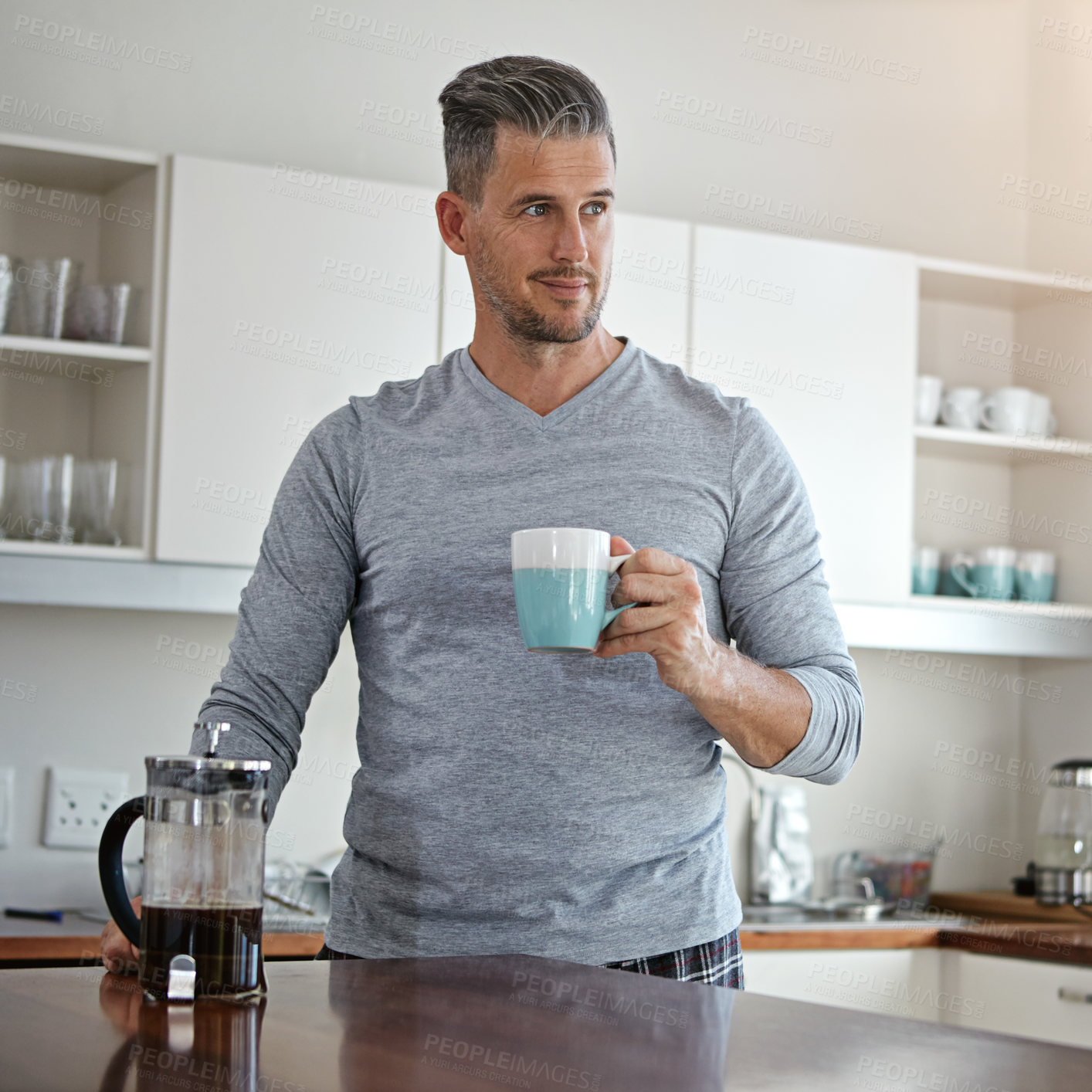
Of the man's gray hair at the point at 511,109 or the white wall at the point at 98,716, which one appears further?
the white wall at the point at 98,716

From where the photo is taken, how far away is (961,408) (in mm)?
2986

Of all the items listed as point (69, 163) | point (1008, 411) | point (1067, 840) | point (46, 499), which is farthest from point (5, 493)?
point (1067, 840)

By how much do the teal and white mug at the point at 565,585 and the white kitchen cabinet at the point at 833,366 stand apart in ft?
5.50

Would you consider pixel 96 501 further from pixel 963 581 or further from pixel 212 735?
pixel 963 581

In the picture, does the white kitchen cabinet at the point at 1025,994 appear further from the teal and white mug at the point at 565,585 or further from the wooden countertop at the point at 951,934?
the teal and white mug at the point at 565,585

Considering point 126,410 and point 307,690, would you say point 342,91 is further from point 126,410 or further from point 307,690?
point 307,690

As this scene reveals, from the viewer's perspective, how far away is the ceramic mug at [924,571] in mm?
2887

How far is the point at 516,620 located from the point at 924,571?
1.83 m

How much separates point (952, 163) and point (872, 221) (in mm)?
274

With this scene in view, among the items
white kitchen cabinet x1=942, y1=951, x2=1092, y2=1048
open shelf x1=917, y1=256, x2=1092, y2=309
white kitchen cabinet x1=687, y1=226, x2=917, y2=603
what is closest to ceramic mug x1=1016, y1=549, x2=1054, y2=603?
white kitchen cabinet x1=687, y1=226, x2=917, y2=603

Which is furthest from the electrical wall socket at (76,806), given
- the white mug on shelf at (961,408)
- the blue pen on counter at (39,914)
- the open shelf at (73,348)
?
the white mug on shelf at (961,408)

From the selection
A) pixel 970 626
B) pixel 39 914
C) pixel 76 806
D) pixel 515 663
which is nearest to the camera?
pixel 515 663

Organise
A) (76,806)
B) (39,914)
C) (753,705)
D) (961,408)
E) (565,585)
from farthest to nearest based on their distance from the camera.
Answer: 1. (961,408)
2. (76,806)
3. (39,914)
4. (753,705)
5. (565,585)

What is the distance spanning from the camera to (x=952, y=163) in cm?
333
